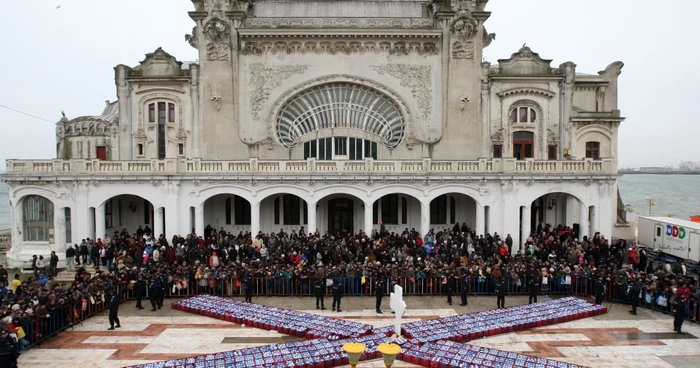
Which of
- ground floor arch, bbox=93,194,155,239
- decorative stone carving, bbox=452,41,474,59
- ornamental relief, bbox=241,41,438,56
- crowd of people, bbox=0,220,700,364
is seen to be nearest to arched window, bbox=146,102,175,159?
ground floor arch, bbox=93,194,155,239

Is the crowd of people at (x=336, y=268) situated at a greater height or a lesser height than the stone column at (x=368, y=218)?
lesser

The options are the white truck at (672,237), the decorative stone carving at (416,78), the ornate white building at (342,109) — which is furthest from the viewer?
the decorative stone carving at (416,78)

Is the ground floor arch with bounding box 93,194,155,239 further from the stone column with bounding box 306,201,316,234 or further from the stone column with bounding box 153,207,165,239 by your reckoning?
the stone column with bounding box 306,201,316,234

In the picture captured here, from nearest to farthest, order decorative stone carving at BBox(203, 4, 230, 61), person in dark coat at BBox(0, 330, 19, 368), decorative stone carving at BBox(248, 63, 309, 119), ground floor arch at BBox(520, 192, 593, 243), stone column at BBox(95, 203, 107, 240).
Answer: person in dark coat at BBox(0, 330, 19, 368)
stone column at BBox(95, 203, 107, 240)
decorative stone carving at BBox(203, 4, 230, 61)
ground floor arch at BBox(520, 192, 593, 243)
decorative stone carving at BBox(248, 63, 309, 119)

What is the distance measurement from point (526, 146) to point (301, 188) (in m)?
16.6

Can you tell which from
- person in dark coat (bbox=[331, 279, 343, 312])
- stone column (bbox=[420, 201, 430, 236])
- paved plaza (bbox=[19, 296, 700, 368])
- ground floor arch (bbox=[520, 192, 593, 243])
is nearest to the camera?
paved plaza (bbox=[19, 296, 700, 368])

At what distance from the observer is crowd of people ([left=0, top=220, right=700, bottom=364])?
Result: 19234mm

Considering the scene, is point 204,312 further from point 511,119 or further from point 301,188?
point 511,119

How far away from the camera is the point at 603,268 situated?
861 inches

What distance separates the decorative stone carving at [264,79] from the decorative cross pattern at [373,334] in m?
17.3

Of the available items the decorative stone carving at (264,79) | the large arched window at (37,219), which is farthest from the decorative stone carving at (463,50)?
the large arched window at (37,219)

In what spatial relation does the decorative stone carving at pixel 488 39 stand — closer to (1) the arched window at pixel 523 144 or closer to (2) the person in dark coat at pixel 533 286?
(1) the arched window at pixel 523 144

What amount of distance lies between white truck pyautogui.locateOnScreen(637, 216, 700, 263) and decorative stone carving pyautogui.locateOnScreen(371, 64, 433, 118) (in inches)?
617

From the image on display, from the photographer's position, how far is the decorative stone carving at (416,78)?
35.2 meters
